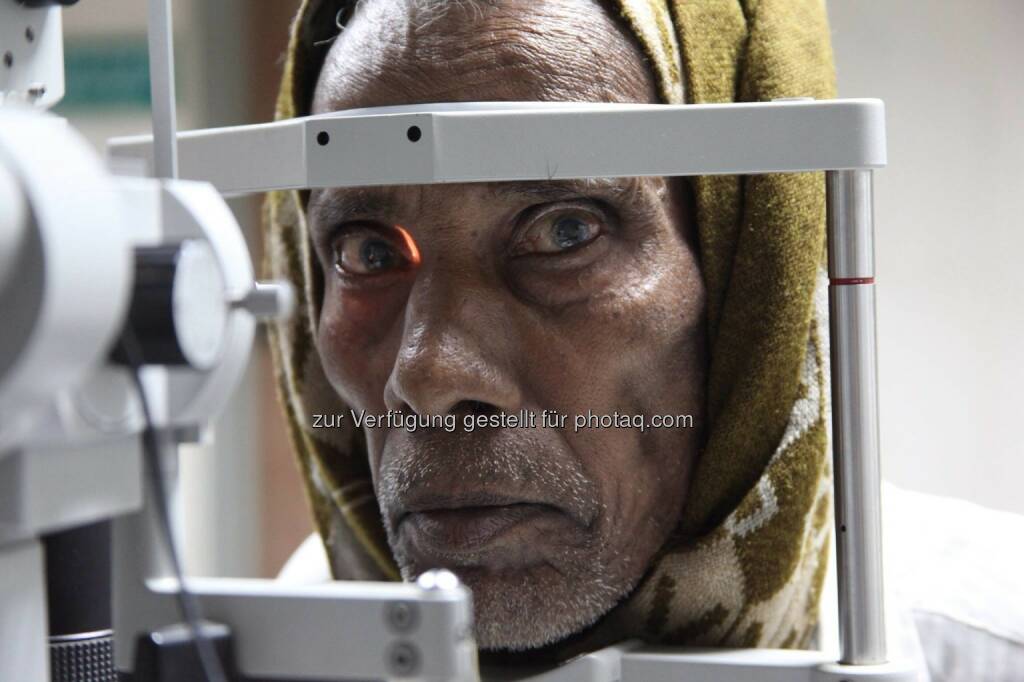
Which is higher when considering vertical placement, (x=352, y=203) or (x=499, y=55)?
(x=499, y=55)

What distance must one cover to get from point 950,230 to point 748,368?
2.92 feet

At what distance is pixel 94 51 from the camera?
2.13m

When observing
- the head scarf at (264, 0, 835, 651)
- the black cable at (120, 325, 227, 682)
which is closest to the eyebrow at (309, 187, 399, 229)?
the head scarf at (264, 0, 835, 651)

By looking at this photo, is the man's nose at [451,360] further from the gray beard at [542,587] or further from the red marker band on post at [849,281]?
the red marker band on post at [849,281]

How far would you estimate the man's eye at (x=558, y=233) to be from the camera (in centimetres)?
101

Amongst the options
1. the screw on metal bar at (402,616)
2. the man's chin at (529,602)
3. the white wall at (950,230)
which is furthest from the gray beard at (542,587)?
the white wall at (950,230)

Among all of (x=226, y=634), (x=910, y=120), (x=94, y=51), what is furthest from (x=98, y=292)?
(x=94, y=51)

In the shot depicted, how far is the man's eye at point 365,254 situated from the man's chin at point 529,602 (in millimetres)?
259

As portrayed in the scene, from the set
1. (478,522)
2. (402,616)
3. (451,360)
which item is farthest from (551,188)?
(402,616)

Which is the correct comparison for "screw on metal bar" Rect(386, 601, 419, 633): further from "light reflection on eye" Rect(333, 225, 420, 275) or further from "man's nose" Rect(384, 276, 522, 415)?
"light reflection on eye" Rect(333, 225, 420, 275)

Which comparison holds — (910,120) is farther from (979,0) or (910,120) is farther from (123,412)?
(123,412)

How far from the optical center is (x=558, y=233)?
1016mm

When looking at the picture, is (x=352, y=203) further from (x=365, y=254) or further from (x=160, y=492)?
(x=160, y=492)

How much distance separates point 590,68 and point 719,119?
305 millimetres
